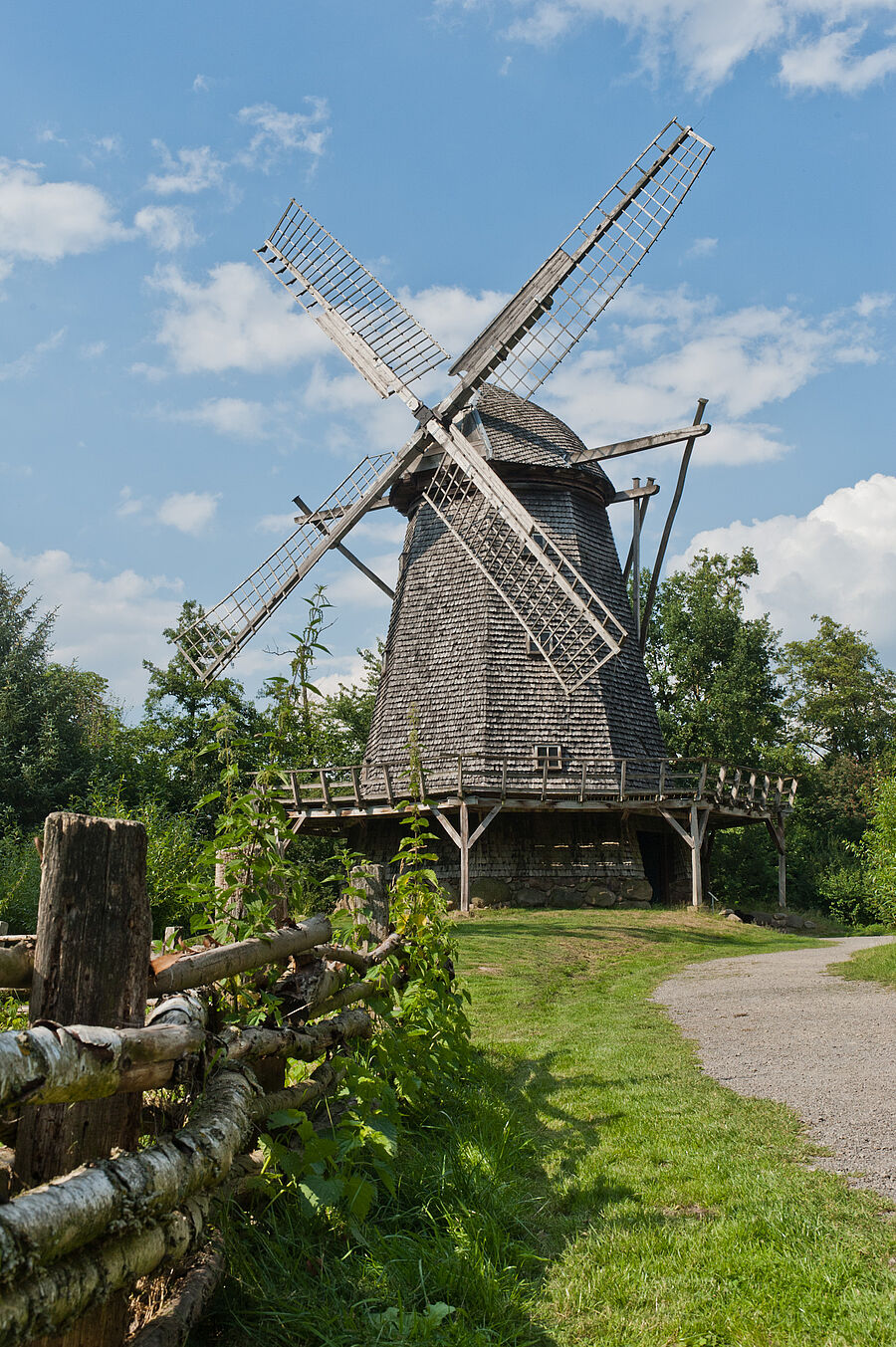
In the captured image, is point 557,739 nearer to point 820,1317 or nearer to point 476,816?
point 476,816

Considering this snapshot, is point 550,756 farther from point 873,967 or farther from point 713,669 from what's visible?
point 713,669

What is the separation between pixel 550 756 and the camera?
1956 centimetres

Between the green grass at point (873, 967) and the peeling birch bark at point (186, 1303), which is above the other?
the peeling birch bark at point (186, 1303)

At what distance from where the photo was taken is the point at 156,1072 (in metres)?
2.70

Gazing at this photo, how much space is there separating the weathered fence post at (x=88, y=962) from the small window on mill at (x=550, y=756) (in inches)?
666

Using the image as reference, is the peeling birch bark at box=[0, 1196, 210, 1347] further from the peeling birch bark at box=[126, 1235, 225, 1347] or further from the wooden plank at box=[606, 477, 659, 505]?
the wooden plank at box=[606, 477, 659, 505]

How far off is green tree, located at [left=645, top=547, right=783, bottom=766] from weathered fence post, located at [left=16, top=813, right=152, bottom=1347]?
109 feet

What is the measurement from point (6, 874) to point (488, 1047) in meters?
10.1

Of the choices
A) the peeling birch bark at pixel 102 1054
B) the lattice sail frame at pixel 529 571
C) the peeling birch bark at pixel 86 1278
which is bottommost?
the peeling birch bark at pixel 86 1278

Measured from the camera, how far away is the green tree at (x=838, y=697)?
132 feet

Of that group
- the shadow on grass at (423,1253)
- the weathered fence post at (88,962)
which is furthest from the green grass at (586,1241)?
the weathered fence post at (88,962)

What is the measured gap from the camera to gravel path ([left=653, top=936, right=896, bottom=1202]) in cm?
482

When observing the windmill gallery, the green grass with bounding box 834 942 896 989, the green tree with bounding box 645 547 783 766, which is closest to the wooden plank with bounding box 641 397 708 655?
the windmill gallery

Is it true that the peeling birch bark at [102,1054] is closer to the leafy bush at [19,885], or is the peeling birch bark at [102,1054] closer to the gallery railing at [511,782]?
the leafy bush at [19,885]
